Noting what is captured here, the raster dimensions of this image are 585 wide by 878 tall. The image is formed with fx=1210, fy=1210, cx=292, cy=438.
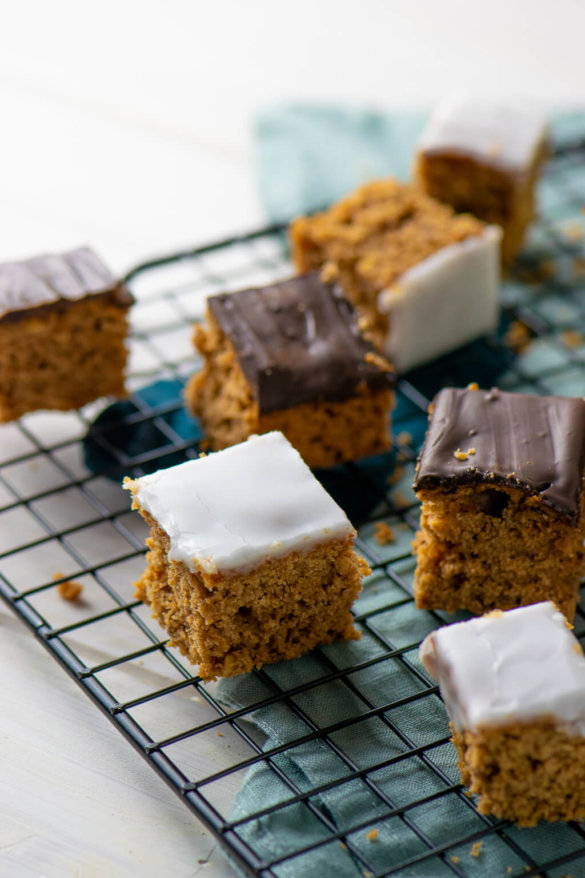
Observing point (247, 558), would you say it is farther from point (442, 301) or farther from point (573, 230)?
point (573, 230)

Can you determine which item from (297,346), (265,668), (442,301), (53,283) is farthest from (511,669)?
(53,283)

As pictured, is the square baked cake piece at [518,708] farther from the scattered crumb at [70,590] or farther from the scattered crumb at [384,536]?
the scattered crumb at [70,590]

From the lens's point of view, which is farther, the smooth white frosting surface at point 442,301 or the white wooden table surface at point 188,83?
the white wooden table surface at point 188,83

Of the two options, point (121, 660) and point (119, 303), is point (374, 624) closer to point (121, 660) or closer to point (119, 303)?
point (121, 660)

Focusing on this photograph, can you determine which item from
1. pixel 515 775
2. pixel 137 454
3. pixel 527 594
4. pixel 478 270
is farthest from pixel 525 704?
pixel 478 270

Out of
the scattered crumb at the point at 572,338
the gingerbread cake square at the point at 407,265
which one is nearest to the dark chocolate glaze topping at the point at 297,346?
the gingerbread cake square at the point at 407,265

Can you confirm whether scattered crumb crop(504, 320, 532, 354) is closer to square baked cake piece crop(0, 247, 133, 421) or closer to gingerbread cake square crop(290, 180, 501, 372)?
gingerbread cake square crop(290, 180, 501, 372)
